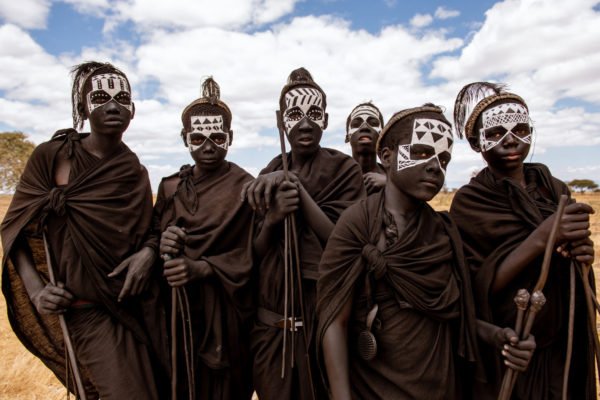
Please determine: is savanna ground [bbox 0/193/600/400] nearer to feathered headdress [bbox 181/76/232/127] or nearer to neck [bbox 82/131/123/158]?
neck [bbox 82/131/123/158]

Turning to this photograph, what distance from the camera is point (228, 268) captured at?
11.2 feet

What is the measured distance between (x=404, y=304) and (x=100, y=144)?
2580 millimetres

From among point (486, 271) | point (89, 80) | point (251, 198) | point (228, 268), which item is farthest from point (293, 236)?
point (89, 80)

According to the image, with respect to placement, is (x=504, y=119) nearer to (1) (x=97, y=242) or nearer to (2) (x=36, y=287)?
(1) (x=97, y=242)

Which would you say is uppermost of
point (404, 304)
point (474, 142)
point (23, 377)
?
point (474, 142)

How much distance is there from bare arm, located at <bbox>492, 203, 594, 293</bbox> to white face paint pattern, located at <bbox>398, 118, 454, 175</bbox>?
629mm

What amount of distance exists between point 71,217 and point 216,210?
41.2 inches

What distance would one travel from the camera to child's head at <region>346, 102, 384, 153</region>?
483cm

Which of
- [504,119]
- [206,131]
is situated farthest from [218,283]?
[504,119]

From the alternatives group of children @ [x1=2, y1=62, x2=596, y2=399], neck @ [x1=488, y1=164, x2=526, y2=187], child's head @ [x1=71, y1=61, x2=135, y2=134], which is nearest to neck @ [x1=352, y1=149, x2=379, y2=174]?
group of children @ [x1=2, y1=62, x2=596, y2=399]

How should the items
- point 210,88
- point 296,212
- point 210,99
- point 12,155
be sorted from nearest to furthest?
point 296,212 < point 210,99 < point 210,88 < point 12,155

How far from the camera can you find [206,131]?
12.2 feet

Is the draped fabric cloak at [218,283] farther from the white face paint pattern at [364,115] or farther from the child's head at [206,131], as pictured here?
the white face paint pattern at [364,115]

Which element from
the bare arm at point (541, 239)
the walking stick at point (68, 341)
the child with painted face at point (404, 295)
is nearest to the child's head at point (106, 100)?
the walking stick at point (68, 341)
